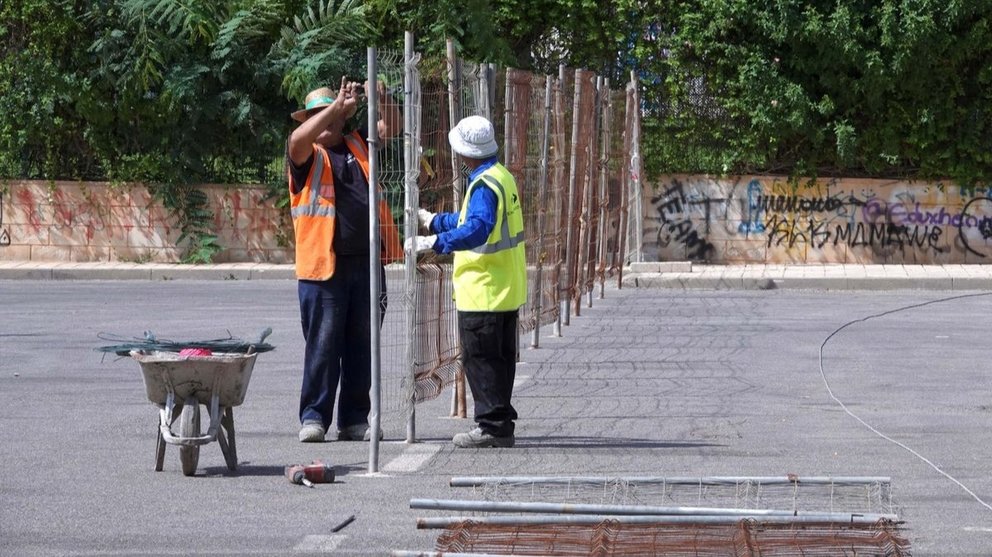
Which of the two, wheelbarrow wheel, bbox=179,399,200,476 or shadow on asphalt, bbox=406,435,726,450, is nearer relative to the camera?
Answer: wheelbarrow wheel, bbox=179,399,200,476

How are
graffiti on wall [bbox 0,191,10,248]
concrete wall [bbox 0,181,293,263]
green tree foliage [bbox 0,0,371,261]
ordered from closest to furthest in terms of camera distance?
green tree foliage [bbox 0,0,371,261] → concrete wall [bbox 0,181,293,263] → graffiti on wall [bbox 0,191,10,248]

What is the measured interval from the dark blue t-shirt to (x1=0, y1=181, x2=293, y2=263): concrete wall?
16.3 m

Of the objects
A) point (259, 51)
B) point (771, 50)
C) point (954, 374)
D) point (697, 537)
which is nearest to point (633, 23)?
point (771, 50)

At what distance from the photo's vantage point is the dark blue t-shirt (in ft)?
30.3

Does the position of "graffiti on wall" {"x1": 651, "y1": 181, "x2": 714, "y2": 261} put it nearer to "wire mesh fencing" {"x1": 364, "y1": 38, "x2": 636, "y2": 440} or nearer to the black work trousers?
"wire mesh fencing" {"x1": 364, "y1": 38, "x2": 636, "y2": 440}

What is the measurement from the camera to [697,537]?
6426mm

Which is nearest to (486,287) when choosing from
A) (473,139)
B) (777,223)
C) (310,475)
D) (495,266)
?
(495,266)

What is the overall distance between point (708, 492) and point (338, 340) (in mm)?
2667

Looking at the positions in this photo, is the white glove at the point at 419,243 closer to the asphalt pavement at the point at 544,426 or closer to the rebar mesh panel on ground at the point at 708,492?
the asphalt pavement at the point at 544,426

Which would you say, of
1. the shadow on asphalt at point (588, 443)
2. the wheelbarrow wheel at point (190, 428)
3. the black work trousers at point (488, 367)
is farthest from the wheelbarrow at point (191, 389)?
the shadow on asphalt at point (588, 443)

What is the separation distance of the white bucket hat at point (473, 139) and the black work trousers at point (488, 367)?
914 millimetres

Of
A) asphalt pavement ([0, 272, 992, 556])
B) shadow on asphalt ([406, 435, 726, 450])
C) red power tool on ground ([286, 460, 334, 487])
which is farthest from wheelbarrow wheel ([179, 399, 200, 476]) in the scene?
shadow on asphalt ([406, 435, 726, 450])

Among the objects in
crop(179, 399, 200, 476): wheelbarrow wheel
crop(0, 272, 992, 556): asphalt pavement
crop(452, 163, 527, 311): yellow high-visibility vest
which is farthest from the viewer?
crop(452, 163, 527, 311): yellow high-visibility vest

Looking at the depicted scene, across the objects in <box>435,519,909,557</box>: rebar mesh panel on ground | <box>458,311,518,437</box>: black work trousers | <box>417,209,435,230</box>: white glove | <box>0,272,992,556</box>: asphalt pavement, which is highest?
<box>417,209,435,230</box>: white glove
